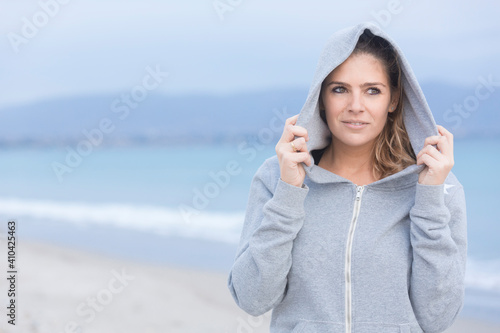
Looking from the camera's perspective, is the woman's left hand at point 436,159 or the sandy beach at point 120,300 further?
the sandy beach at point 120,300

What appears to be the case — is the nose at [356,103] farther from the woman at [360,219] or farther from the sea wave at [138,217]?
the sea wave at [138,217]

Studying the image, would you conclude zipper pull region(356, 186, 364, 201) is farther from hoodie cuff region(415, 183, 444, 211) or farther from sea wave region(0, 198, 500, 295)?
sea wave region(0, 198, 500, 295)

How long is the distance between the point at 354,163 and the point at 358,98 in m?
0.34

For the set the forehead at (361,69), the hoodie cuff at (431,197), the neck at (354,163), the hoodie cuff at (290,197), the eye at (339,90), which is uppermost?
the forehead at (361,69)

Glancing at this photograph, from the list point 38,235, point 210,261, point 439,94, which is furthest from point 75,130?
point 210,261

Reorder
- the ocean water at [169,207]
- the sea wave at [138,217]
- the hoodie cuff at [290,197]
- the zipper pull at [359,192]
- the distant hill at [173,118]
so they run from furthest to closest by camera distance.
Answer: the distant hill at [173,118] < the sea wave at [138,217] < the ocean water at [169,207] < the zipper pull at [359,192] < the hoodie cuff at [290,197]

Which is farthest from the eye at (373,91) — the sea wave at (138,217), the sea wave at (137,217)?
the sea wave at (137,217)

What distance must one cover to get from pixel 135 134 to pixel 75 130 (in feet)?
15.9

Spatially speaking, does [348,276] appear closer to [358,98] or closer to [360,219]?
[360,219]

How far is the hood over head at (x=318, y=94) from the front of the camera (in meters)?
2.29

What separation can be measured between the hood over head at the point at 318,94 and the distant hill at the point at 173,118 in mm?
21988

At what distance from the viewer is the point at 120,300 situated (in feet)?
19.1

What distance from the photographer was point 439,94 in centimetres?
2312

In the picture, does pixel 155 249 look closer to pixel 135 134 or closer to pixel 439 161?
pixel 439 161
